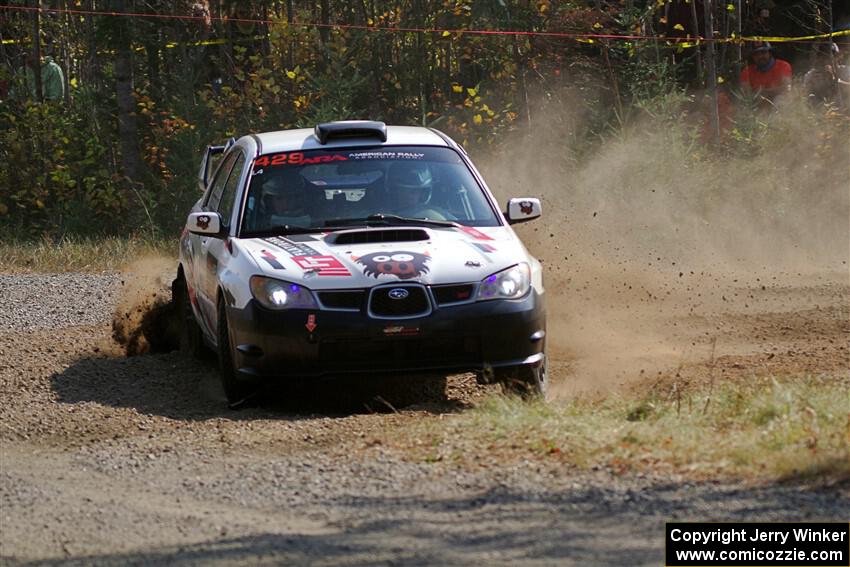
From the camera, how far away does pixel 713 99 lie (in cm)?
1997

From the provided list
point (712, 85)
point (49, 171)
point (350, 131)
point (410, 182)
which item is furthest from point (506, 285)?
point (49, 171)

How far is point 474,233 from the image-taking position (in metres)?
9.23

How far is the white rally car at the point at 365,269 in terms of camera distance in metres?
8.47

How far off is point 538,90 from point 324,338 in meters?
14.1

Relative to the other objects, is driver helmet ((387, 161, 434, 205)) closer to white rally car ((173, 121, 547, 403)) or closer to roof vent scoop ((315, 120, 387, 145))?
white rally car ((173, 121, 547, 403))

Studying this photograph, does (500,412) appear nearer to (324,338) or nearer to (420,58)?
(324,338)

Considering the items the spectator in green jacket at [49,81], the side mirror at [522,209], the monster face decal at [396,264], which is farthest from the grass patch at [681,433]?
the spectator in green jacket at [49,81]

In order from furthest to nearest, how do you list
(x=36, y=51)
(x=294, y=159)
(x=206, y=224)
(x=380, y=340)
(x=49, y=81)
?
(x=49, y=81) < (x=36, y=51) < (x=294, y=159) < (x=206, y=224) < (x=380, y=340)

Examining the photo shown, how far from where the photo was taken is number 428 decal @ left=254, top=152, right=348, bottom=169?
9.87m

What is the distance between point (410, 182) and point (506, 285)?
143 cm

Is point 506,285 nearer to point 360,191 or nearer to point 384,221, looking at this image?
point 384,221

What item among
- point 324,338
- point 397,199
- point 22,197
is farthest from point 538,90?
point 324,338

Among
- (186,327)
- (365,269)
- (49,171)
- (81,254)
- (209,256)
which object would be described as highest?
(365,269)

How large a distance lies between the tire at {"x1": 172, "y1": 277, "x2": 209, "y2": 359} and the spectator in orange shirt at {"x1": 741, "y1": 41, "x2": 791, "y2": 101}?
10710 mm
